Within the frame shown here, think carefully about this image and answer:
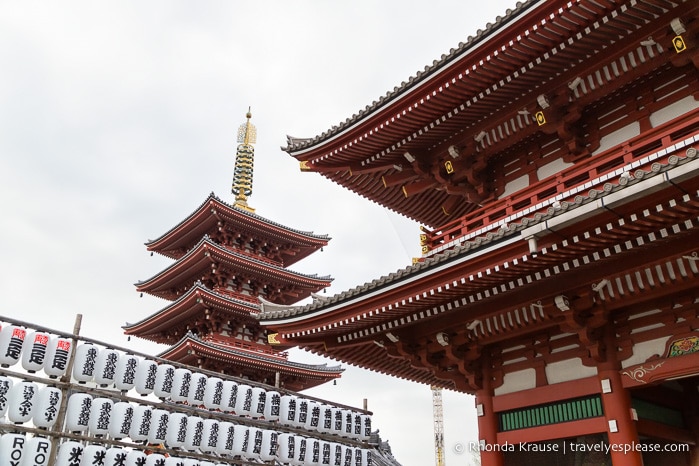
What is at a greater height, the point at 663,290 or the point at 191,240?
the point at 191,240

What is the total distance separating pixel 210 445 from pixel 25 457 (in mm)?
4076

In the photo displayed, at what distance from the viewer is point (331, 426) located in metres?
15.4

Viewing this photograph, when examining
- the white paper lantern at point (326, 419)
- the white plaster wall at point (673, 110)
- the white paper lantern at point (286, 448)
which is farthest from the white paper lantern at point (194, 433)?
the white plaster wall at point (673, 110)

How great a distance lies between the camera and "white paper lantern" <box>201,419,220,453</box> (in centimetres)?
1300

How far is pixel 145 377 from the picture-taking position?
41.1 ft

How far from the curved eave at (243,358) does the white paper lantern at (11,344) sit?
14439 mm

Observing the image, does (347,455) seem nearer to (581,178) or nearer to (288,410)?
(288,410)

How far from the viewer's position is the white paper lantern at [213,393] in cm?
1357

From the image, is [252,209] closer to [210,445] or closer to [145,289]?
[145,289]

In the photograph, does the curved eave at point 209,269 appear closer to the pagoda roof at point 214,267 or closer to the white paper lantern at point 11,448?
the pagoda roof at point 214,267

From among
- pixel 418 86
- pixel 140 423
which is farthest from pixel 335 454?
pixel 418 86

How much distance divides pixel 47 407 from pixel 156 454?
8.65ft

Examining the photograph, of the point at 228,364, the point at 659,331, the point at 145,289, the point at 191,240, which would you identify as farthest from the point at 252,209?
the point at 659,331

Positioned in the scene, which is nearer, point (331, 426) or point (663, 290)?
point (663, 290)
